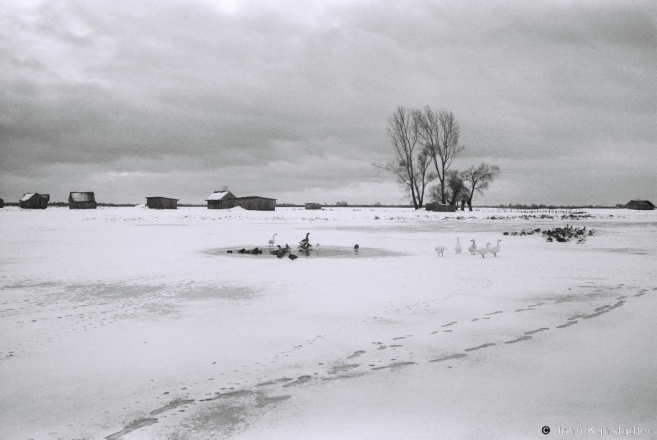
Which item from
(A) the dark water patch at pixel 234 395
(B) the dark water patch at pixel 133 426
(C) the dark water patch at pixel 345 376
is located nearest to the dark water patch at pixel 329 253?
(C) the dark water patch at pixel 345 376

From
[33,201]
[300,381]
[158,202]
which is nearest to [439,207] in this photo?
[158,202]

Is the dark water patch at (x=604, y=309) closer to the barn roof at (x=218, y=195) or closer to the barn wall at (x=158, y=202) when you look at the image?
the barn roof at (x=218, y=195)

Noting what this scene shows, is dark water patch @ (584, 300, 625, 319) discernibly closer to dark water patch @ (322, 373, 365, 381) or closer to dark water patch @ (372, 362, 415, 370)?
dark water patch @ (372, 362, 415, 370)

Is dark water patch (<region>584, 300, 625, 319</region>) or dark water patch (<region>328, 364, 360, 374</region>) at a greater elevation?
dark water patch (<region>584, 300, 625, 319</region>)

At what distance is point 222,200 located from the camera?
75.1m

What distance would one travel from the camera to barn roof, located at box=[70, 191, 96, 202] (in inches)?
3002

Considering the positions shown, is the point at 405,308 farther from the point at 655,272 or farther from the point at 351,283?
the point at 655,272

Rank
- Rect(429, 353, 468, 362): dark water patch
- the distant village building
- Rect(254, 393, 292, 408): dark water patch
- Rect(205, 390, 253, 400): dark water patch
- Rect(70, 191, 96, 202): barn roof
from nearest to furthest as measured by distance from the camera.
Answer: Rect(254, 393, 292, 408): dark water patch < Rect(205, 390, 253, 400): dark water patch < Rect(429, 353, 468, 362): dark water patch < the distant village building < Rect(70, 191, 96, 202): barn roof

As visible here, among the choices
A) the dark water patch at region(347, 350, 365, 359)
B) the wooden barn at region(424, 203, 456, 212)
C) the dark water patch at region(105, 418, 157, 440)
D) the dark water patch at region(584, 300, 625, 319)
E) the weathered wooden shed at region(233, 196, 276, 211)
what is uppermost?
the weathered wooden shed at region(233, 196, 276, 211)

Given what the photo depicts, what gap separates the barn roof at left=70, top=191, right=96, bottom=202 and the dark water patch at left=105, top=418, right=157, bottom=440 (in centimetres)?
8064

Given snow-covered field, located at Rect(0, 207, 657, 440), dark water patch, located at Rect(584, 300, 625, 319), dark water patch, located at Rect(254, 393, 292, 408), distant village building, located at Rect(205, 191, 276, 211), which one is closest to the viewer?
snow-covered field, located at Rect(0, 207, 657, 440)

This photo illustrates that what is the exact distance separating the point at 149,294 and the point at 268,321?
3279 mm

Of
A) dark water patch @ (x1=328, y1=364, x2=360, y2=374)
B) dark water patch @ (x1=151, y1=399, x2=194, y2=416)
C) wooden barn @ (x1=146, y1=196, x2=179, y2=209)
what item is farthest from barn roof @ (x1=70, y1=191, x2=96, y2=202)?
dark water patch @ (x1=151, y1=399, x2=194, y2=416)

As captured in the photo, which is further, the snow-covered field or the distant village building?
the distant village building
